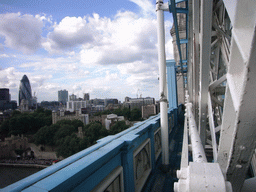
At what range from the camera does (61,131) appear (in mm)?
40406

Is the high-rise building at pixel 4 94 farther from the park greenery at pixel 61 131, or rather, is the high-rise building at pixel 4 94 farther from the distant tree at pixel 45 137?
the distant tree at pixel 45 137

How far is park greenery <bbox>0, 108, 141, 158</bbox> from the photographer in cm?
3464

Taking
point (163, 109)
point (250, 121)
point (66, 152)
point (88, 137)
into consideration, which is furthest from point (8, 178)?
point (250, 121)

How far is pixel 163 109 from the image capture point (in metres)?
3.99

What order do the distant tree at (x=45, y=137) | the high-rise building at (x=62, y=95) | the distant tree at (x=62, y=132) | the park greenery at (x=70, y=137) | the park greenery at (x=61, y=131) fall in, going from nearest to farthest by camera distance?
the park greenery at (x=70, y=137) → the park greenery at (x=61, y=131) → the distant tree at (x=62, y=132) → the distant tree at (x=45, y=137) → the high-rise building at (x=62, y=95)

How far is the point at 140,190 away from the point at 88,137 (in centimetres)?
3636

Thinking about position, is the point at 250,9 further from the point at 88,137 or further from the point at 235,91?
the point at 88,137

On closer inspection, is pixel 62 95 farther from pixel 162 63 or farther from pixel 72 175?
pixel 72 175

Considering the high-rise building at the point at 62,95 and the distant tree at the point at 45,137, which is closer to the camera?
the distant tree at the point at 45,137

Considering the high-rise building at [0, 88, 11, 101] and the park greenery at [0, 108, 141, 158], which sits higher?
the high-rise building at [0, 88, 11, 101]

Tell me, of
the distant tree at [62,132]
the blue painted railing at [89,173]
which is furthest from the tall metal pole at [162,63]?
the distant tree at [62,132]

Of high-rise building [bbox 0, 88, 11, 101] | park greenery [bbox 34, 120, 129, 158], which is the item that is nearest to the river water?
park greenery [bbox 34, 120, 129, 158]

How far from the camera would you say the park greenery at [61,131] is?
3464 cm

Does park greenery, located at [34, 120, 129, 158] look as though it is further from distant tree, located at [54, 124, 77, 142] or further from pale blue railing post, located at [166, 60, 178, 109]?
pale blue railing post, located at [166, 60, 178, 109]
